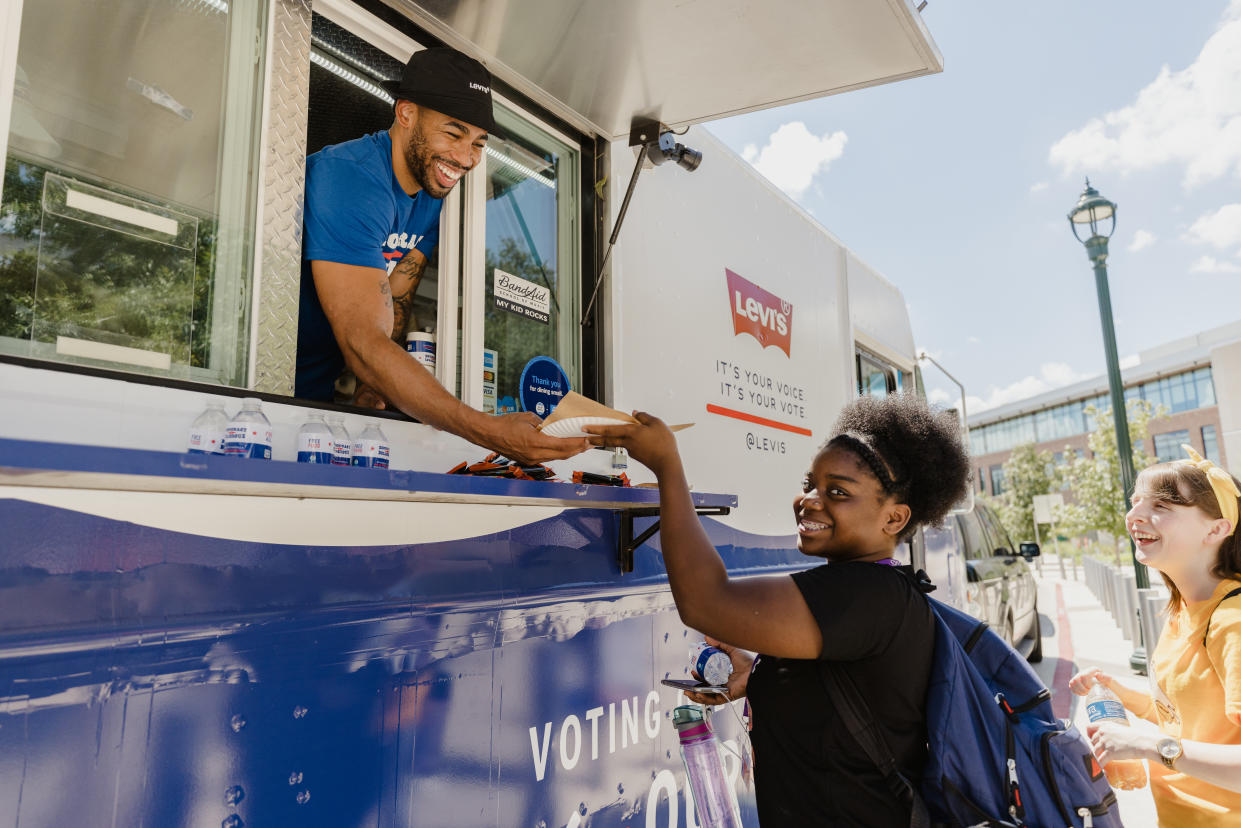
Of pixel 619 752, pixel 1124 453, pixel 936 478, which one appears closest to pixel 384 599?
pixel 619 752

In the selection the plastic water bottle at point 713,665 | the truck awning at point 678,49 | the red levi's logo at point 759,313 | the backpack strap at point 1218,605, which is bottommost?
the plastic water bottle at point 713,665

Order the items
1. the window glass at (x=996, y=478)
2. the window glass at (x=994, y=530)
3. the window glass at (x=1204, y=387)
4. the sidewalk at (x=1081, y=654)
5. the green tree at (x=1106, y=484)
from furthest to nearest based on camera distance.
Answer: the window glass at (x=996, y=478)
the window glass at (x=1204, y=387)
the green tree at (x=1106, y=484)
the window glass at (x=994, y=530)
the sidewalk at (x=1081, y=654)

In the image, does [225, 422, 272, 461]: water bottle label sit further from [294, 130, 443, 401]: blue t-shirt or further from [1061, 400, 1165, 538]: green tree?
[1061, 400, 1165, 538]: green tree

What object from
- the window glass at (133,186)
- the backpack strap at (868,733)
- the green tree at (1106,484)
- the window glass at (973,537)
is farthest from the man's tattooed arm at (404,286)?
the green tree at (1106,484)

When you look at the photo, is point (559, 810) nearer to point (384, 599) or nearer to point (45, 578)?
point (384, 599)

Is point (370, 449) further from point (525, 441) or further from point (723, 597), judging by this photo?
point (723, 597)

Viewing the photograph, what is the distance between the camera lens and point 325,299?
2049 mm

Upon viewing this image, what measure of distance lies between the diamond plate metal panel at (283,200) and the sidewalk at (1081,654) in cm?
279

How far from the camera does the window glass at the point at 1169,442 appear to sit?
4416 cm

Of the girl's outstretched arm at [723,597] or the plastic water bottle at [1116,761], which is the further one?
the plastic water bottle at [1116,761]

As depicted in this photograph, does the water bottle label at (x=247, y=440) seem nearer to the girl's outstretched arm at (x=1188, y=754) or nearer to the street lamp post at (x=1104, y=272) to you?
the girl's outstretched arm at (x=1188, y=754)

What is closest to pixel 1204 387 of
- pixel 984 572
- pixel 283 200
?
pixel 984 572

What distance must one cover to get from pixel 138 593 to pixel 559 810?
54.2 inches

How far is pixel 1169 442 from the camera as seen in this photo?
147ft
